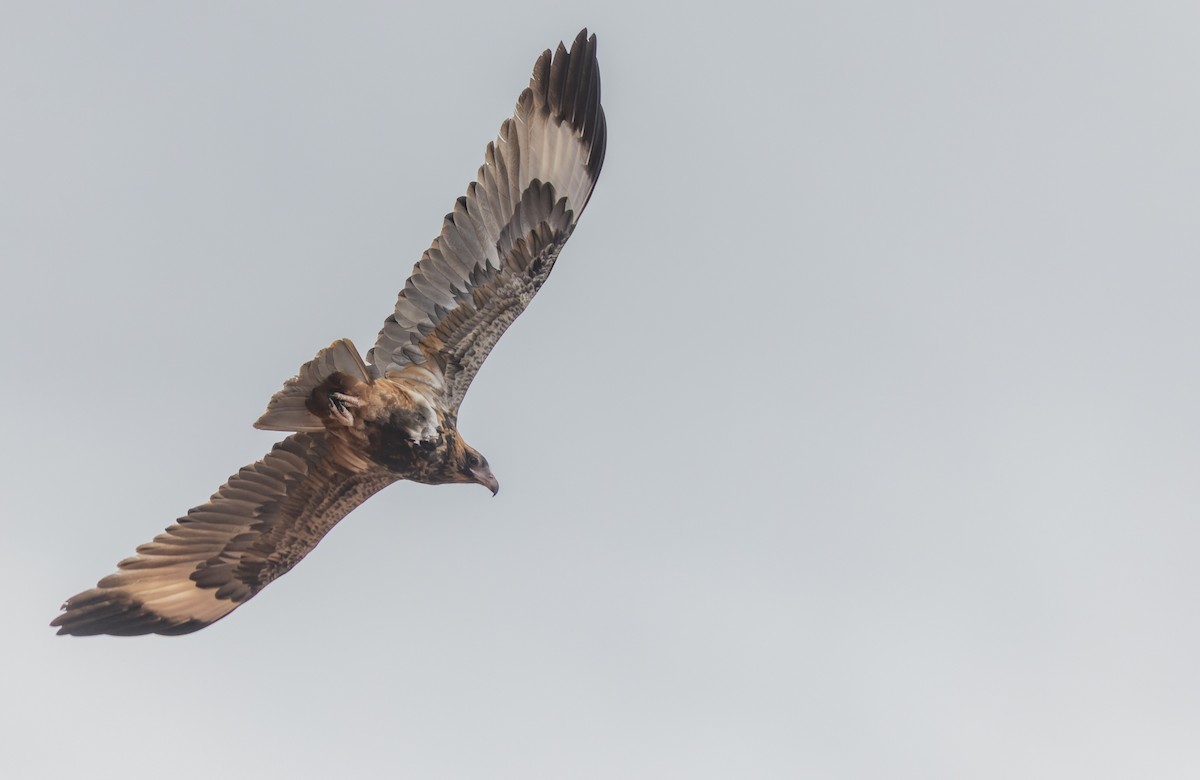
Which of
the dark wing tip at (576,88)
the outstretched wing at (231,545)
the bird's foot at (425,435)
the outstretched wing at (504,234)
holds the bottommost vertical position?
the outstretched wing at (231,545)

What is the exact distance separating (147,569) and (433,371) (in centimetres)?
329

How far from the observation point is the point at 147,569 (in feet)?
43.2

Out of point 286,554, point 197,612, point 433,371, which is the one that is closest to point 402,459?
point 433,371

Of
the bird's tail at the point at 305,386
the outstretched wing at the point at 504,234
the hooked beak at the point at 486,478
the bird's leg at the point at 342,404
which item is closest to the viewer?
the bird's tail at the point at 305,386

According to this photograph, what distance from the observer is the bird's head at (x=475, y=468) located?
12664 millimetres

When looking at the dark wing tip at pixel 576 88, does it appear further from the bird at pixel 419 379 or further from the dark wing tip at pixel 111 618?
the dark wing tip at pixel 111 618

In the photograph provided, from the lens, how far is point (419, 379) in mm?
12383

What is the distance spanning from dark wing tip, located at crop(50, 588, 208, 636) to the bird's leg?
2671mm

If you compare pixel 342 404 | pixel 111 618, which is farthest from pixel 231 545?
pixel 342 404

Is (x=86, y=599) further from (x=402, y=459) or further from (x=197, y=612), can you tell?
(x=402, y=459)

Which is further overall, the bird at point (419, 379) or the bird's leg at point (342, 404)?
the bird at point (419, 379)

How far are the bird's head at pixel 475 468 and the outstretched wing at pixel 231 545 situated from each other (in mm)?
673

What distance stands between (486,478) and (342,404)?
5.16 ft

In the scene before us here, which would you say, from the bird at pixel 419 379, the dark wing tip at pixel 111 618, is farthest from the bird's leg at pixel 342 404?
the dark wing tip at pixel 111 618
